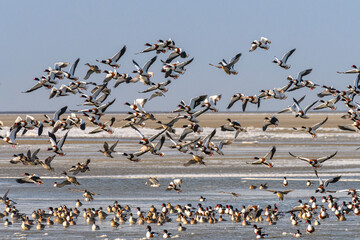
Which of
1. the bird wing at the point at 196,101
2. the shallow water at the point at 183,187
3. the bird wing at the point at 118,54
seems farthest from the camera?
the bird wing at the point at 118,54

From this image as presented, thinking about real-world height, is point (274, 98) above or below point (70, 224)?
above

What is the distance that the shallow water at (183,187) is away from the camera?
28.8 metres

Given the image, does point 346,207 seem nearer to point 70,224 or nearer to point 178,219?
point 178,219

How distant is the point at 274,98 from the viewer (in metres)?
31.2

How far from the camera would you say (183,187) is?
40625 mm

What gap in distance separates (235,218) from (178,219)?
7.80ft

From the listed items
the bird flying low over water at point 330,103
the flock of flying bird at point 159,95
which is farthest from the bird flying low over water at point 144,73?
the bird flying low over water at point 330,103

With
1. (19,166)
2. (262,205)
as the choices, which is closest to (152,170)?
(19,166)

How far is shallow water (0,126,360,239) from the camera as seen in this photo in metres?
28.8

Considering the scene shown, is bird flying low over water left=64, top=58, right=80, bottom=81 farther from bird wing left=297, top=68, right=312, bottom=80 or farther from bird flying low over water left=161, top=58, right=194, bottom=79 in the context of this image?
bird wing left=297, top=68, right=312, bottom=80

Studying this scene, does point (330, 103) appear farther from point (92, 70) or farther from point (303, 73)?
point (92, 70)

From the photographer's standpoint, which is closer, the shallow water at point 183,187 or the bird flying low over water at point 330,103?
the shallow water at point 183,187

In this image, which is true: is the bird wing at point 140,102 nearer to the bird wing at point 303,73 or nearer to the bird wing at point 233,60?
the bird wing at point 233,60

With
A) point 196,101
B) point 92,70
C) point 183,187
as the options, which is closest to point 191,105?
point 196,101
